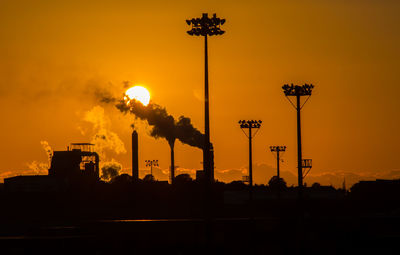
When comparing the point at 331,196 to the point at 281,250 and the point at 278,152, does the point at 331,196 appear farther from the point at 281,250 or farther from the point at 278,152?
the point at 281,250

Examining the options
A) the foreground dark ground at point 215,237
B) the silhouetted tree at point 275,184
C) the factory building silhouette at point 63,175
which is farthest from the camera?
the silhouetted tree at point 275,184

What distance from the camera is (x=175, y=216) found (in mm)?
93312

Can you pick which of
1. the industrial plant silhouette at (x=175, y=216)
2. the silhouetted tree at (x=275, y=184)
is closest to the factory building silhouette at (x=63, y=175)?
the industrial plant silhouette at (x=175, y=216)

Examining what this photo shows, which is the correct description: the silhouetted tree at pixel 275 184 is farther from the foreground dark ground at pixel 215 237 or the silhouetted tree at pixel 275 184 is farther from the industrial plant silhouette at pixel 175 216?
the foreground dark ground at pixel 215 237

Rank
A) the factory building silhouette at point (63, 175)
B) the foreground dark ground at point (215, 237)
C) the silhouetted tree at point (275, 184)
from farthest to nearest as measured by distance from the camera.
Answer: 1. the silhouetted tree at point (275, 184)
2. the factory building silhouette at point (63, 175)
3. the foreground dark ground at point (215, 237)

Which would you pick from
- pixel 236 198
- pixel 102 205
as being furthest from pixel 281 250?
pixel 236 198

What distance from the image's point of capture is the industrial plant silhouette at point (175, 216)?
149 ft

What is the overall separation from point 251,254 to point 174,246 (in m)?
5.09

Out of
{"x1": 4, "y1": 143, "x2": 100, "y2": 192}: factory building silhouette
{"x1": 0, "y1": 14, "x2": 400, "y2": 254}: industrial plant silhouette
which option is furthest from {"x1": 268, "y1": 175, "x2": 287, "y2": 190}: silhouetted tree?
{"x1": 4, "y1": 143, "x2": 100, "y2": 192}: factory building silhouette

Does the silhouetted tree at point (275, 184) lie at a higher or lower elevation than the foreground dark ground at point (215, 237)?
higher

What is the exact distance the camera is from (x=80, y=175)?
5551 inches

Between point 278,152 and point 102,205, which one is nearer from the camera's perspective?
→ point 102,205

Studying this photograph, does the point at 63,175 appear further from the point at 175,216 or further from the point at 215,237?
the point at 215,237

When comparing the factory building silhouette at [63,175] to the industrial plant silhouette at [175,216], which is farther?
the factory building silhouette at [63,175]
